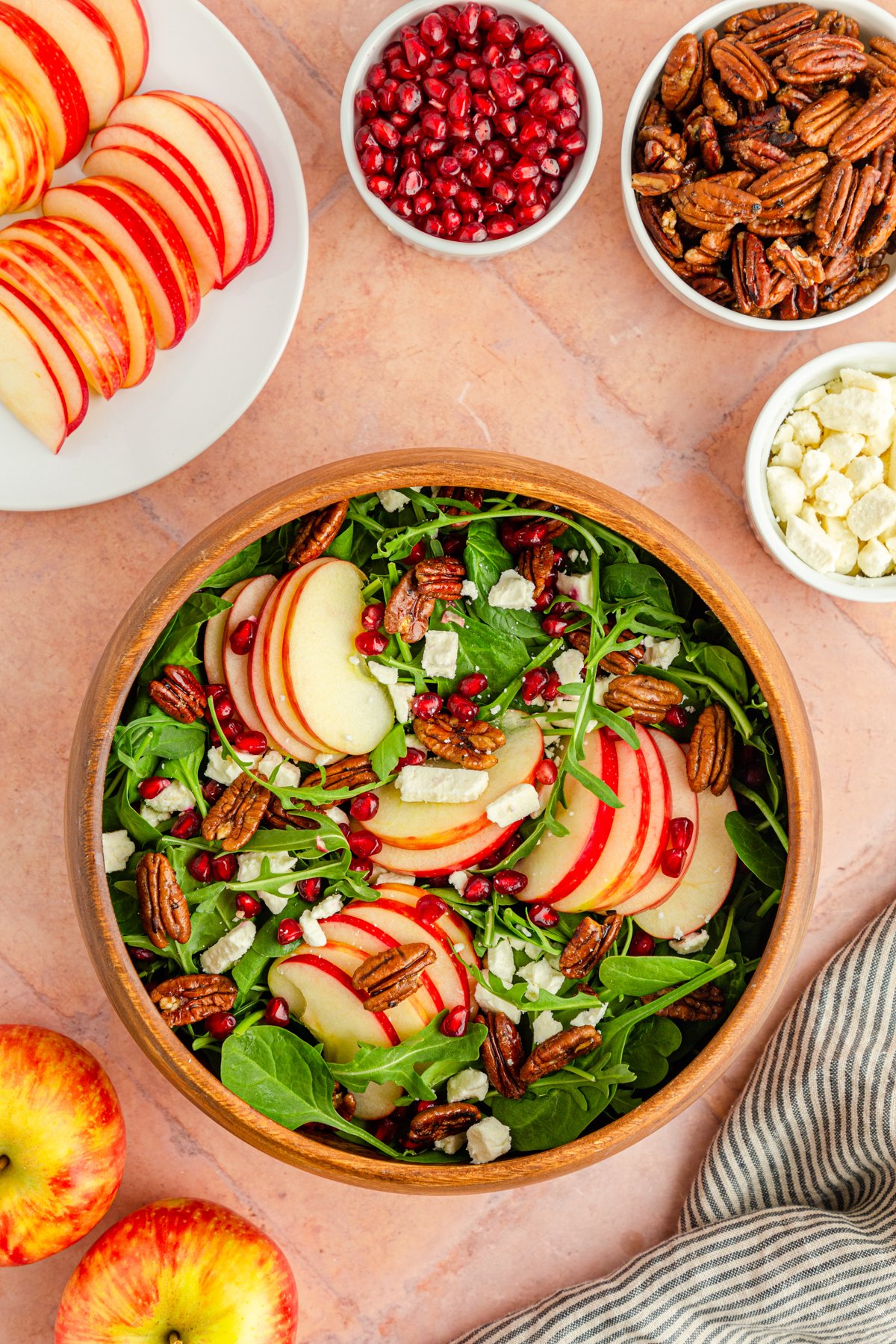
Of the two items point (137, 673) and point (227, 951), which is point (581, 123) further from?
point (227, 951)

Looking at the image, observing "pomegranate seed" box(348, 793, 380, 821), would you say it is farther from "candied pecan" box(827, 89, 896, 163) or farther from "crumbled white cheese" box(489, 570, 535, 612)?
"candied pecan" box(827, 89, 896, 163)

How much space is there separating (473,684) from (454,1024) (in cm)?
39

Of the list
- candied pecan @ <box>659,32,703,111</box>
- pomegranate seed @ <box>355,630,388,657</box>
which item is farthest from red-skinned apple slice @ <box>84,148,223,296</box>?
candied pecan @ <box>659,32,703,111</box>

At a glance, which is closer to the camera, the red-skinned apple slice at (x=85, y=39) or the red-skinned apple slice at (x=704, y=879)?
the red-skinned apple slice at (x=85, y=39)

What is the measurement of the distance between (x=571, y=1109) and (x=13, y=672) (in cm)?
87

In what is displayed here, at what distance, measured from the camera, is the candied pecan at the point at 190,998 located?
1139mm

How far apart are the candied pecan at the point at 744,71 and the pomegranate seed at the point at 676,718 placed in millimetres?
729

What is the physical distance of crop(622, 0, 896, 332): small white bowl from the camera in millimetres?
1238

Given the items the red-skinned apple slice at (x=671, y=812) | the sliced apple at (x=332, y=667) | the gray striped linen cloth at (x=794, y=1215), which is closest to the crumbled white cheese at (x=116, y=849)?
the sliced apple at (x=332, y=667)

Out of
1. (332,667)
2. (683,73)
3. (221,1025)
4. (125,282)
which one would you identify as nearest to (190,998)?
(221,1025)

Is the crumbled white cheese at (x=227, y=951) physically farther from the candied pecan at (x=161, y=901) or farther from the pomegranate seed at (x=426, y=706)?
the pomegranate seed at (x=426, y=706)

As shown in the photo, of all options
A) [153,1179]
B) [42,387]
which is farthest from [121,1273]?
[42,387]

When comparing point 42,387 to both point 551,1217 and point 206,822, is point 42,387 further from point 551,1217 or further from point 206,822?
point 551,1217

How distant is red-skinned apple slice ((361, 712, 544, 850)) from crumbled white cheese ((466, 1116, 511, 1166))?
0.32 m
